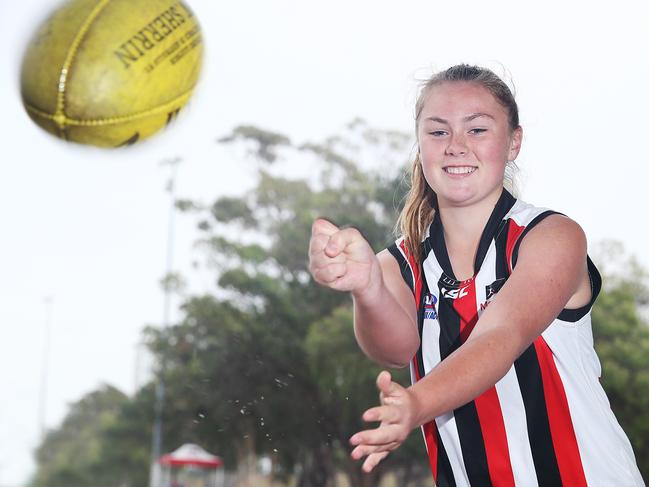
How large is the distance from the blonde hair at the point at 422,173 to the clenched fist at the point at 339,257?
0.52m

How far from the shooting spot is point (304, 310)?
26484mm

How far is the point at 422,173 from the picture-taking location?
2744 mm

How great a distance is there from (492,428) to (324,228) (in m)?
0.75

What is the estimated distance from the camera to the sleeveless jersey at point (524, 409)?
2230 millimetres

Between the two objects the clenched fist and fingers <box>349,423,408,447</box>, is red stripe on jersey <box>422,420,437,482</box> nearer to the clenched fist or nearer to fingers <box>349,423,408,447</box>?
the clenched fist

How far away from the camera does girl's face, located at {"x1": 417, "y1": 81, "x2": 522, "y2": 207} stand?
243 centimetres

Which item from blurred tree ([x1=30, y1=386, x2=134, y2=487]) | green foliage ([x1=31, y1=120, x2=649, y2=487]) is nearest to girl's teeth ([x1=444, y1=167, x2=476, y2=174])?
green foliage ([x1=31, y1=120, x2=649, y2=487])

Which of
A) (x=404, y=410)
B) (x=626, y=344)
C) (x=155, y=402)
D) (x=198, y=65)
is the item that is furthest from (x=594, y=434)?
(x=155, y=402)

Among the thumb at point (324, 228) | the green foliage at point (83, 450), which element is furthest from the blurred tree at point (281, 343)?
the thumb at point (324, 228)

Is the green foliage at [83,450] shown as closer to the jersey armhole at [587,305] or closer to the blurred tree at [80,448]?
the blurred tree at [80,448]

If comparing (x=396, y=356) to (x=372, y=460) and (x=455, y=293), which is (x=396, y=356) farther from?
(x=372, y=460)

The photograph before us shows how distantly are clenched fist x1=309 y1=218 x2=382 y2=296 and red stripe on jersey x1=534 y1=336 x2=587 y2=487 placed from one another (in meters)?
0.52

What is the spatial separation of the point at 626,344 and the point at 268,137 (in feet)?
55.2

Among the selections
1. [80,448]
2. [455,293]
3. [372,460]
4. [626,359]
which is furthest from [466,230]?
[80,448]
